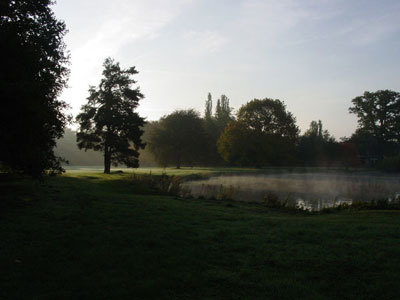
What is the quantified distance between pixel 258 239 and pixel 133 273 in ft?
12.1

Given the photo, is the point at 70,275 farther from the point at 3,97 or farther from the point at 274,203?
the point at 274,203

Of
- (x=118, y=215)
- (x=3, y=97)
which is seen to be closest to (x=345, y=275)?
(x=118, y=215)

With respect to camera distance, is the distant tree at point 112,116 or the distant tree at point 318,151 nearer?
the distant tree at point 112,116

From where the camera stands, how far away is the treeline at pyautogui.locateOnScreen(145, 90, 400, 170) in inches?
2689

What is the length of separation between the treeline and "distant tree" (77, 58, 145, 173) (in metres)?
31.7

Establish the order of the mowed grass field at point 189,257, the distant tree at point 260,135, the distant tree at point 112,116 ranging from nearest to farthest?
the mowed grass field at point 189,257, the distant tree at point 112,116, the distant tree at point 260,135

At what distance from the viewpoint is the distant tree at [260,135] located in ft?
223

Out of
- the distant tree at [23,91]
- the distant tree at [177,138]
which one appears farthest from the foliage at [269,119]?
the distant tree at [23,91]

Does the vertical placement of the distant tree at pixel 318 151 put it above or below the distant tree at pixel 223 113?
below

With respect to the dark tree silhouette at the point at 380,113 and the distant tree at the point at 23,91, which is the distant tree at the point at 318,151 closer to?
the dark tree silhouette at the point at 380,113

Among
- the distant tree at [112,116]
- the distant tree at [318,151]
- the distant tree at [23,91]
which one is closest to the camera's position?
the distant tree at [23,91]

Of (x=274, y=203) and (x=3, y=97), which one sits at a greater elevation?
(x=3, y=97)

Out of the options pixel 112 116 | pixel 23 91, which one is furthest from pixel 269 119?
pixel 23 91

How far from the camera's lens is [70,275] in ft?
18.4
